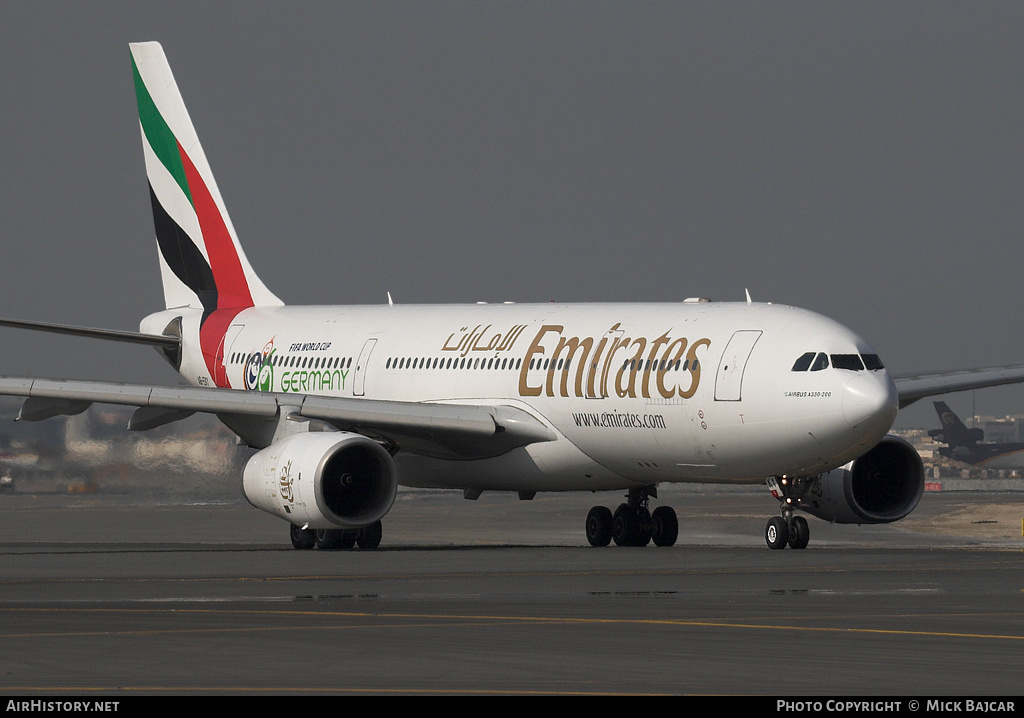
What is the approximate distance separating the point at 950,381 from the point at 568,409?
7166 millimetres

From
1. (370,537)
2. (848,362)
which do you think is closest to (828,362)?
(848,362)

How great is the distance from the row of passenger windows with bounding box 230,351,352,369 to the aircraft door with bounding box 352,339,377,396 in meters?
0.27

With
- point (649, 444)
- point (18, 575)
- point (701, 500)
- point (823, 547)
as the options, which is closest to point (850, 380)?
point (649, 444)

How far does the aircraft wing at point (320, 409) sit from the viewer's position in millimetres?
32344

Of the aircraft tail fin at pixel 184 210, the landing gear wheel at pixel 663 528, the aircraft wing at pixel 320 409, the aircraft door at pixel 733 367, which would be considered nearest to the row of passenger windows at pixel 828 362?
the aircraft door at pixel 733 367

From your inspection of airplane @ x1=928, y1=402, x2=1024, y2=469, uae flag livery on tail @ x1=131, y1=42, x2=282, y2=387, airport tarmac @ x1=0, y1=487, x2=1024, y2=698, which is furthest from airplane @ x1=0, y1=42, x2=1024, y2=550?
airplane @ x1=928, y1=402, x2=1024, y2=469

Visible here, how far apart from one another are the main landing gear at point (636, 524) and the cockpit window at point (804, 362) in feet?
18.5

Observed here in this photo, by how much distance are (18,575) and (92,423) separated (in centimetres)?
2388

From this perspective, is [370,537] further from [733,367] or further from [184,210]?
[184,210]

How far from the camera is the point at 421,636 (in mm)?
16469

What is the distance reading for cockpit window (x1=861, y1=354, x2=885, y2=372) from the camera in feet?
97.1

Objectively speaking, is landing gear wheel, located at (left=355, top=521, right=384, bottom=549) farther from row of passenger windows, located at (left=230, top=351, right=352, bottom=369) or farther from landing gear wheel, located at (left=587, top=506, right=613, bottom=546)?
row of passenger windows, located at (left=230, top=351, right=352, bottom=369)

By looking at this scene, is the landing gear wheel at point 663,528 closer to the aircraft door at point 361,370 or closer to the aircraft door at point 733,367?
the aircraft door at point 733,367
